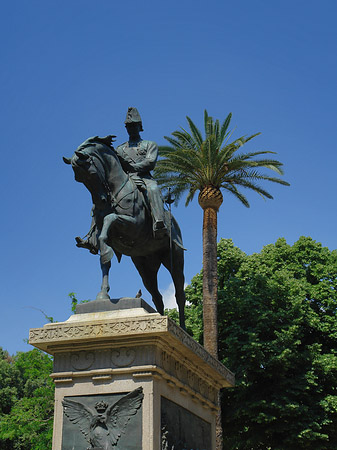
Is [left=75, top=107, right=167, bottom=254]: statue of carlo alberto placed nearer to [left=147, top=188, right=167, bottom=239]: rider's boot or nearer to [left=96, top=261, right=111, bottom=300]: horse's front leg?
[left=147, top=188, right=167, bottom=239]: rider's boot

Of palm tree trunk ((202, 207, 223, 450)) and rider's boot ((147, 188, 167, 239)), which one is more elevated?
palm tree trunk ((202, 207, 223, 450))

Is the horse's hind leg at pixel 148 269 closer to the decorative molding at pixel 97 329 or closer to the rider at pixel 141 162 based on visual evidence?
the rider at pixel 141 162

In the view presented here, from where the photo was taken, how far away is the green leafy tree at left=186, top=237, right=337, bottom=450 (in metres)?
24.8

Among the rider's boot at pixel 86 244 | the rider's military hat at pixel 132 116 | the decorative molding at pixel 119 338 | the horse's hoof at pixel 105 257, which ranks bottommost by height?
the decorative molding at pixel 119 338

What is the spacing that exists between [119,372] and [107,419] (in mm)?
577

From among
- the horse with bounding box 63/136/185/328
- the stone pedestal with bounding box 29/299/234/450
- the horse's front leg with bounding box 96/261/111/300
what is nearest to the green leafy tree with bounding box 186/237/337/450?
the horse with bounding box 63/136/185/328

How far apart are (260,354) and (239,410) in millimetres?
2362

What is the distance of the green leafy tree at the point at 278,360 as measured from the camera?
81.4 ft

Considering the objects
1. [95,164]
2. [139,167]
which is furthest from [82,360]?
[139,167]

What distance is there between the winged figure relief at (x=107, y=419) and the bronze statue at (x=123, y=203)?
1.53m

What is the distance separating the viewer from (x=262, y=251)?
33.4 m

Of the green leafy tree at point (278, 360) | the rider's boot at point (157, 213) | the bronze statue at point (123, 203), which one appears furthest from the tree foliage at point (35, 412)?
the rider's boot at point (157, 213)

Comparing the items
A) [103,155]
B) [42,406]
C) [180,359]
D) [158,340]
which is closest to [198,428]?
[180,359]

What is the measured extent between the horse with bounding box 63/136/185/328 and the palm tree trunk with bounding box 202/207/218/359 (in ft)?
48.2
